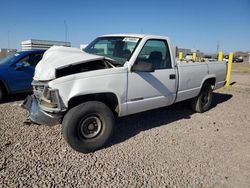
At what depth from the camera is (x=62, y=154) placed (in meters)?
3.52

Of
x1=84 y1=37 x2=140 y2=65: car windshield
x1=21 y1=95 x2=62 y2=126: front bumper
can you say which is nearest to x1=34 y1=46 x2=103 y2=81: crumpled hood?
x1=21 y1=95 x2=62 y2=126: front bumper

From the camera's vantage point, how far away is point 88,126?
3.62 metres

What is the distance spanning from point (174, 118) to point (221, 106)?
7.73ft

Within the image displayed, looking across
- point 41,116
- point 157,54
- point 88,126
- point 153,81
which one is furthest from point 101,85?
point 157,54

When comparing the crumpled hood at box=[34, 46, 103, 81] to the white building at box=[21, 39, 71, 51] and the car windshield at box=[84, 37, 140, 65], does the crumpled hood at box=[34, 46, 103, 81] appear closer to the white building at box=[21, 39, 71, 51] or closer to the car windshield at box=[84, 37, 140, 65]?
the car windshield at box=[84, 37, 140, 65]

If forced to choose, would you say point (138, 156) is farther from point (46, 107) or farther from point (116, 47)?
point (116, 47)

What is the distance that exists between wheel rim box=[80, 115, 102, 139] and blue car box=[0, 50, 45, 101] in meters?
4.14

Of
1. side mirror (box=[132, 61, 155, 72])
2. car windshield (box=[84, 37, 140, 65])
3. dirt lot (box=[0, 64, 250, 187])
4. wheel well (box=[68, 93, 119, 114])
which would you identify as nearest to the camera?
dirt lot (box=[0, 64, 250, 187])

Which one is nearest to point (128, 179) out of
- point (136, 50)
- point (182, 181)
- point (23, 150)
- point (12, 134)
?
point (182, 181)

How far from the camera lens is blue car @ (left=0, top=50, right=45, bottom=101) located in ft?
21.2

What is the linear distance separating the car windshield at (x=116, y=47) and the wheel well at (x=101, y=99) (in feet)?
2.24

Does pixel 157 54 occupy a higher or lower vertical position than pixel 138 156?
higher

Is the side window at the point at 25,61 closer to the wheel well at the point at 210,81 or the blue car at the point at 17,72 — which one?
the blue car at the point at 17,72

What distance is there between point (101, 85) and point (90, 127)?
0.76 m
